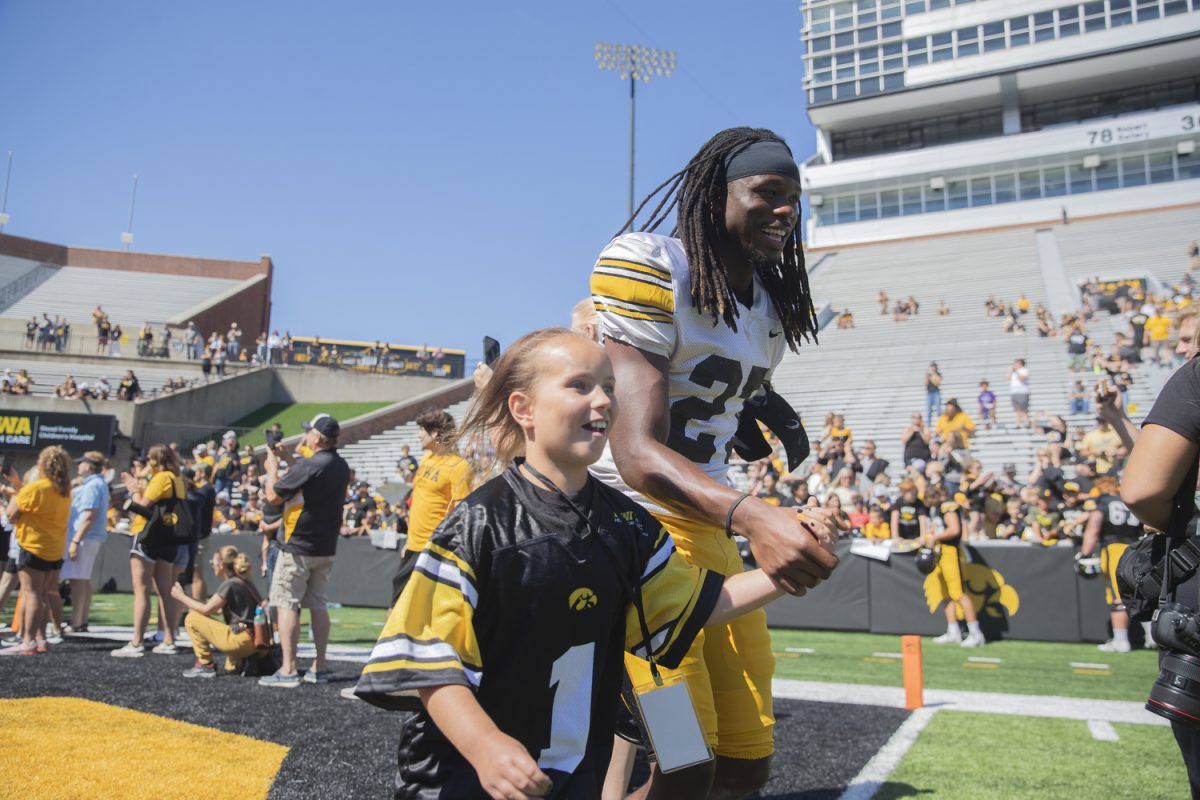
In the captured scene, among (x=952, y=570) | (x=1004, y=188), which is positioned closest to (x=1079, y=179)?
(x=1004, y=188)

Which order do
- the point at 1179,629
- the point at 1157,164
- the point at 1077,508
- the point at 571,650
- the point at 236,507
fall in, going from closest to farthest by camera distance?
1. the point at 571,650
2. the point at 1179,629
3. the point at 1077,508
4. the point at 236,507
5. the point at 1157,164

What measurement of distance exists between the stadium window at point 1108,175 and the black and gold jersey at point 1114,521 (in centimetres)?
3803

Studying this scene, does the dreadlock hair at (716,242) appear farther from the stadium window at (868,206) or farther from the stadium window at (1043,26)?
the stadium window at (1043,26)

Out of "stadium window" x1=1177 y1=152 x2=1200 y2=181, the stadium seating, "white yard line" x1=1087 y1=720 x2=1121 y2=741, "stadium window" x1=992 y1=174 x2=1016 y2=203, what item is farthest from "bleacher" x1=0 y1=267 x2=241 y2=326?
"stadium window" x1=1177 y1=152 x2=1200 y2=181

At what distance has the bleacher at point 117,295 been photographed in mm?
39125

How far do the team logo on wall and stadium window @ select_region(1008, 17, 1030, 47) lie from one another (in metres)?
44.2

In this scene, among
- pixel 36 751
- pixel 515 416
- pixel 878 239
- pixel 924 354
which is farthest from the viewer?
pixel 878 239

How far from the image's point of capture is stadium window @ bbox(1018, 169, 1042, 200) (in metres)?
43.2

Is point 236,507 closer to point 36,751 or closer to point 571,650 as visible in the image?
point 36,751

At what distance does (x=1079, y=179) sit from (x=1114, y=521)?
3926 cm

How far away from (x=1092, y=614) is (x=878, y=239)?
1502 inches

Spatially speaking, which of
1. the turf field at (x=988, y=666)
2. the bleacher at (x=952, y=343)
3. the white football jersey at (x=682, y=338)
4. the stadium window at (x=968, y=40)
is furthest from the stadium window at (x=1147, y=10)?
the white football jersey at (x=682, y=338)

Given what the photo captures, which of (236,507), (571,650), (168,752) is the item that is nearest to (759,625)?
(571,650)

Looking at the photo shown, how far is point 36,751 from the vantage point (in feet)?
13.5
